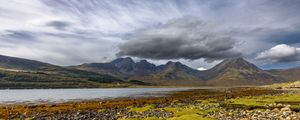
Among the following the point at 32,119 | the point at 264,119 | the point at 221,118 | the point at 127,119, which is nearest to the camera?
the point at 264,119

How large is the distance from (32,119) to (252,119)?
23919 millimetres

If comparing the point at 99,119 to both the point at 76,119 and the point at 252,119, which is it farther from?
the point at 252,119

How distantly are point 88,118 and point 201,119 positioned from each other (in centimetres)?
1364

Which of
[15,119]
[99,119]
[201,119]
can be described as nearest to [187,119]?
[201,119]

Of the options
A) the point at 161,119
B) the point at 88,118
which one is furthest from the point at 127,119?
A: the point at 88,118

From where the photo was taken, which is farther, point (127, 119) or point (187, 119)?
point (127, 119)

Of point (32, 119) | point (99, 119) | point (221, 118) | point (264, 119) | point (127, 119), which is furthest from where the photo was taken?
point (32, 119)

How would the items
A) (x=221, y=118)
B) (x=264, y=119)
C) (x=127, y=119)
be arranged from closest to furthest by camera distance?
(x=264, y=119) < (x=221, y=118) < (x=127, y=119)

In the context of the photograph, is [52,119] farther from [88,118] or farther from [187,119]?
[187,119]

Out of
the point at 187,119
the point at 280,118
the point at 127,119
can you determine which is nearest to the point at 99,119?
the point at 127,119

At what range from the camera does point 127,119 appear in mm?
26188

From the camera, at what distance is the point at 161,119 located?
25.4 m

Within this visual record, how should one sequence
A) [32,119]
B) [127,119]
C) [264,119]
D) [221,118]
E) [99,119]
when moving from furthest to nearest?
[32,119]
[99,119]
[127,119]
[221,118]
[264,119]

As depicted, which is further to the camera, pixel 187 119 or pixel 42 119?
pixel 42 119
